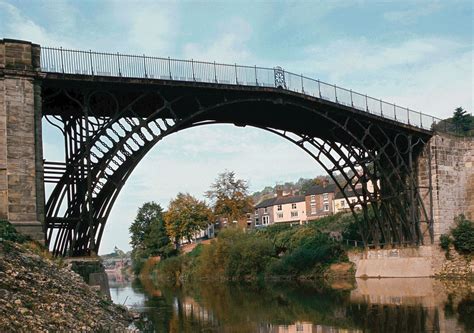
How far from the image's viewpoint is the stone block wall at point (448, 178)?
43.0 metres

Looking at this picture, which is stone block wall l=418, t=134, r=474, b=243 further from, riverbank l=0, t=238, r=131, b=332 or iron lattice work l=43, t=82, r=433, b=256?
riverbank l=0, t=238, r=131, b=332

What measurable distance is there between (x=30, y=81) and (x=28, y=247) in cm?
760

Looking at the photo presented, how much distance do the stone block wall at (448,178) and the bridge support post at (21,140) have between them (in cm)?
2758

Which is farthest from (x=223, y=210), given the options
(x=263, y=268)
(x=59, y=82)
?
(x=59, y=82)

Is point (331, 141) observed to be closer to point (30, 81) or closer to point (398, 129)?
point (398, 129)

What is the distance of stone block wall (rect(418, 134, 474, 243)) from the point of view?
43000 mm

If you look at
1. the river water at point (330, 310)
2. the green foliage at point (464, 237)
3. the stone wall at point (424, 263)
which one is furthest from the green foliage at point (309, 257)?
the green foliage at point (464, 237)

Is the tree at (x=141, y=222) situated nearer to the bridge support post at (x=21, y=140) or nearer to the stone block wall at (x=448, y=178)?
the stone block wall at (x=448, y=178)

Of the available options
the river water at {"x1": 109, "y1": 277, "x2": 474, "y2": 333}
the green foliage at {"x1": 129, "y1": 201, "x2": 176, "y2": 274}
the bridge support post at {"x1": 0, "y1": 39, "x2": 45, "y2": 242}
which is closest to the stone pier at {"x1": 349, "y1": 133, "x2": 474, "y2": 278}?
the river water at {"x1": 109, "y1": 277, "x2": 474, "y2": 333}

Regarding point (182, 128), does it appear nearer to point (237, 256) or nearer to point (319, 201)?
point (237, 256)

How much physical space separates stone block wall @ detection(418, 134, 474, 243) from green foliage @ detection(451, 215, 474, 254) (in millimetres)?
781

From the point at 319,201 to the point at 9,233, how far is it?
8333cm

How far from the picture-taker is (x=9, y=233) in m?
22.0

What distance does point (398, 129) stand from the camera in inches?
1679
